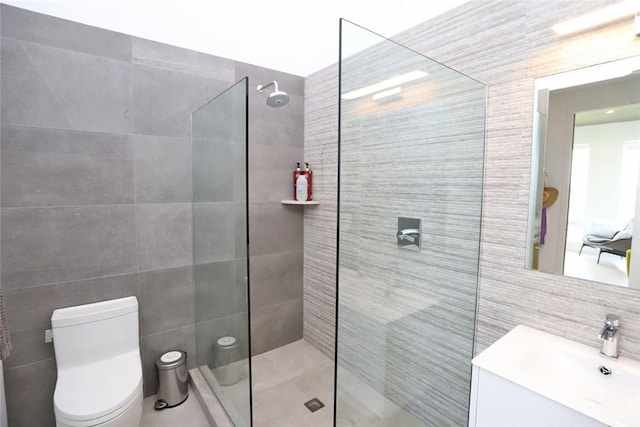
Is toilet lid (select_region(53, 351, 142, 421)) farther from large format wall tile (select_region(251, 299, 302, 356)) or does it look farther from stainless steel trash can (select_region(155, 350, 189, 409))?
large format wall tile (select_region(251, 299, 302, 356))

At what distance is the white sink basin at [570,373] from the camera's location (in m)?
0.96

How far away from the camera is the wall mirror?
124 centimetres

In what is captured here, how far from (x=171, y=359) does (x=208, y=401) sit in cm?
39

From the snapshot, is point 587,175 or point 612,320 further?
point 587,175

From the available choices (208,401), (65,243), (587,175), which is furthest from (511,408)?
(65,243)

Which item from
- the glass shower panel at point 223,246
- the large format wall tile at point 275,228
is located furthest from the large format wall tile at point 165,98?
the large format wall tile at point 275,228

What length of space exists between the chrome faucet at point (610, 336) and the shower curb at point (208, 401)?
189cm

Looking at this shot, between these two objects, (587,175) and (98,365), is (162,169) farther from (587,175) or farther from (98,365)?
(587,175)

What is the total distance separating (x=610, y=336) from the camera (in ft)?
3.92

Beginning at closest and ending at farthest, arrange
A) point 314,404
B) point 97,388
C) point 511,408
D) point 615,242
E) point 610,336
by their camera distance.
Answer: point 511,408, point 610,336, point 615,242, point 97,388, point 314,404

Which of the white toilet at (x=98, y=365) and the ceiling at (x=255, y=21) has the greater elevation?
the ceiling at (x=255, y=21)

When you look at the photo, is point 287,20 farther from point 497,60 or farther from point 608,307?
point 608,307

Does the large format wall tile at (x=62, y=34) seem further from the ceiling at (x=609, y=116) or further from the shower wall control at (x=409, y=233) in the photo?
the ceiling at (x=609, y=116)

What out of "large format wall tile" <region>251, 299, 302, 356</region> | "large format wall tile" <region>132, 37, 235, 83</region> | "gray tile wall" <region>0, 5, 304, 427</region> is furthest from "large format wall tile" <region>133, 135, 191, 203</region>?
"large format wall tile" <region>251, 299, 302, 356</region>
